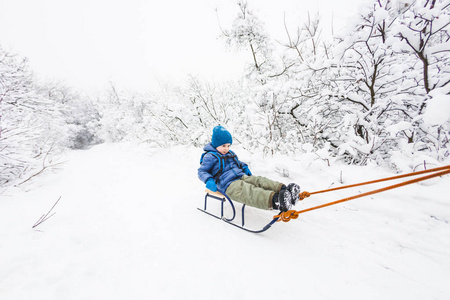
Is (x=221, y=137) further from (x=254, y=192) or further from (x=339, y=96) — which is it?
(x=339, y=96)

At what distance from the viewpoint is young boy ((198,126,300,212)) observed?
6.28 feet

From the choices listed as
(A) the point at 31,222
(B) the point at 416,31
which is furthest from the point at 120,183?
(B) the point at 416,31

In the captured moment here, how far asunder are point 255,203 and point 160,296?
119cm

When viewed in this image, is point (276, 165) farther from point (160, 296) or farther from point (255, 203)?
point (160, 296)

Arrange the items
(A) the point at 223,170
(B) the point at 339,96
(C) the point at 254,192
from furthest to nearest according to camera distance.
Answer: (B) the point at 339,96
(A) the point at 223,170
(C) the point at 254,192

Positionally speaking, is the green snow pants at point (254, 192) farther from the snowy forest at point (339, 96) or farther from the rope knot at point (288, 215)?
the snowy forest at point (339, 96)

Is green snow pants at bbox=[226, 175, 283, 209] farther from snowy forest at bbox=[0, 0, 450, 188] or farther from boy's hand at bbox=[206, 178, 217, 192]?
snowy forest at bbox=[0, 0, 450, 188]

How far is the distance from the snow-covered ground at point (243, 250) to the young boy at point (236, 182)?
1.58 feet

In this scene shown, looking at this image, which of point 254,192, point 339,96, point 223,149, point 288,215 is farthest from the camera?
point 339,96

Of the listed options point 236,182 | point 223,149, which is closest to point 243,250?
point 236,182

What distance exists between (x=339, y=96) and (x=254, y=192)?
2.37m

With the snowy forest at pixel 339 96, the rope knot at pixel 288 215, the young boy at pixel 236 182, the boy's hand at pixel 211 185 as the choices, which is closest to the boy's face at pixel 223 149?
the young boy at pixel 236 182

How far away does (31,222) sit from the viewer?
2510 mm

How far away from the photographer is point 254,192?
2.02 metres
